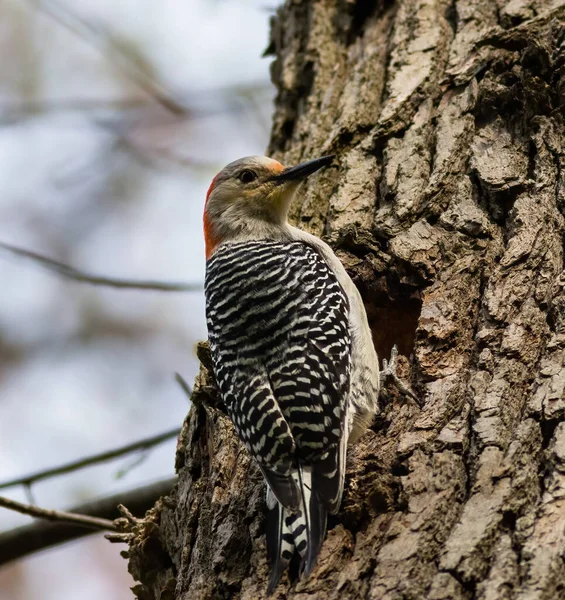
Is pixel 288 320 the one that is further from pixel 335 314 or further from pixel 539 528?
pixel 539 528

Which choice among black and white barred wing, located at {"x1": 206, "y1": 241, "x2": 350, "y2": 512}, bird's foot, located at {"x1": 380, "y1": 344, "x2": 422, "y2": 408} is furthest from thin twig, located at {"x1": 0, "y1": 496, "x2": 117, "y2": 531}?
bird's foot, located at {"x1": 380, "y1": 344, "x2": 422, "y2": 408}

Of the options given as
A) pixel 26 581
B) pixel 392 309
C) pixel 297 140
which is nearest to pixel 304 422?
pixel 392 309

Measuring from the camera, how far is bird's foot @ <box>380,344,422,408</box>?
337 centimetres

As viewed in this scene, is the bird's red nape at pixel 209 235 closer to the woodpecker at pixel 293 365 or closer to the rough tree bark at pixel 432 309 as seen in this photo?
the woodpecker at pixel 293 365

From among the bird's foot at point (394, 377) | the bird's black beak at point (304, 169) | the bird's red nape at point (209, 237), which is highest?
the bird's black beak at point (304, 169)

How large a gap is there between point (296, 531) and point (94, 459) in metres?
A: 2.15

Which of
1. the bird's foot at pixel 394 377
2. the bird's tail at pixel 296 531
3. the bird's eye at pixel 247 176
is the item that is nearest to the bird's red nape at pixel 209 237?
the bird's eye at pixel 247 176

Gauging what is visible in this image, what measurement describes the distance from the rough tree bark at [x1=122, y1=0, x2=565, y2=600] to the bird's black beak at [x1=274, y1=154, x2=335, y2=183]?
0.37 ft

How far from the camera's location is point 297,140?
515cm

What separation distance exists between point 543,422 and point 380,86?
2758 mm

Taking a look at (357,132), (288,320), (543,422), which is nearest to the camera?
(543,422)

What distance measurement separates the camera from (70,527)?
4.34m

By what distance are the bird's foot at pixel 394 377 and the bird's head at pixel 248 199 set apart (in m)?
1.30

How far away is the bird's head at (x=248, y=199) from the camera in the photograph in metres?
4.97
